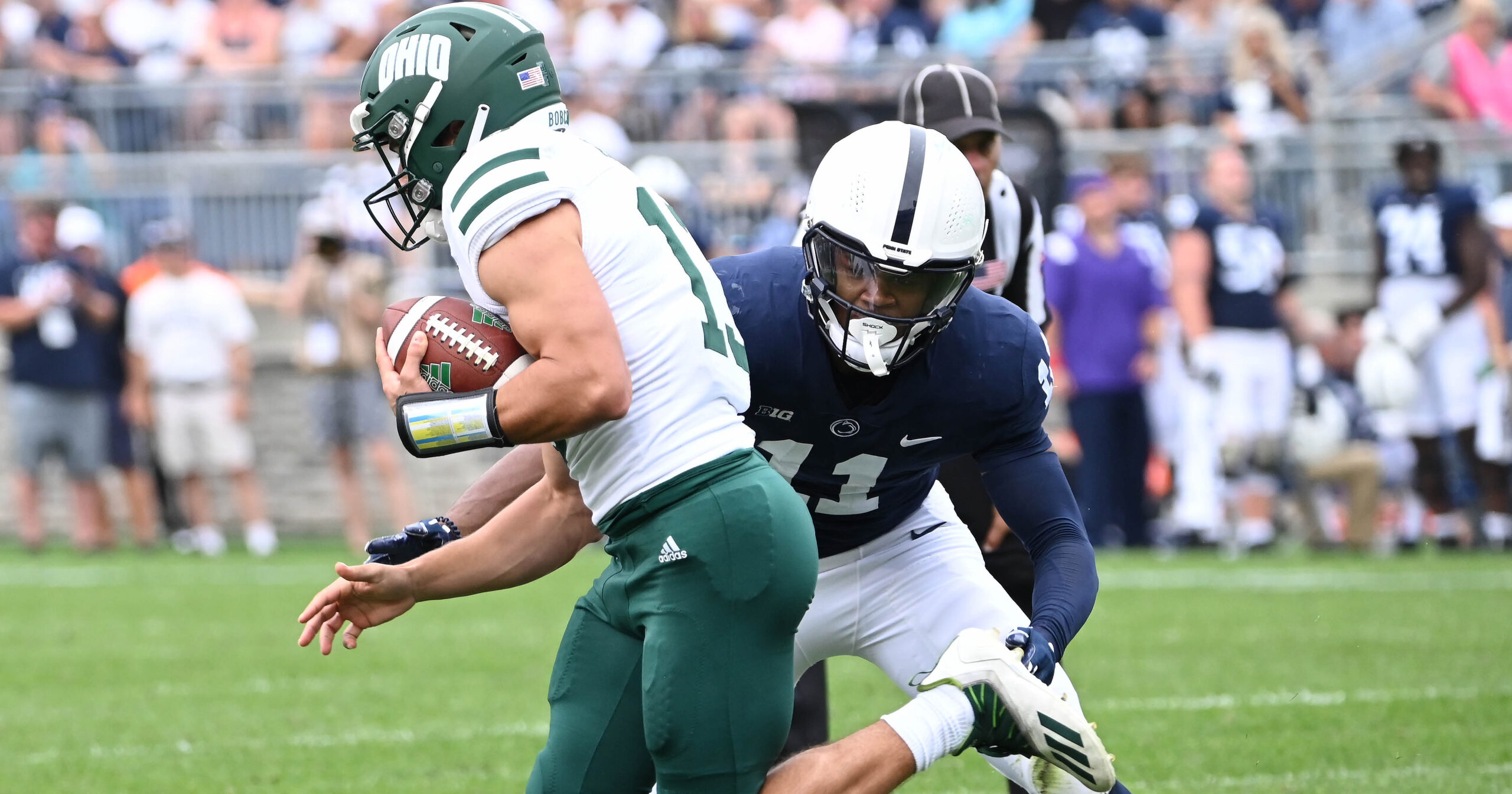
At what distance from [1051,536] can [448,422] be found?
1.31 metres

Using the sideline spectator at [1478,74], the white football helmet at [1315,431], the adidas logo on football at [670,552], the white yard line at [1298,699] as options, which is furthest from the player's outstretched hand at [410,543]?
the sideline spectator at [1478,74]

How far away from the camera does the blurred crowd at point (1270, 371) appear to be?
10867mm

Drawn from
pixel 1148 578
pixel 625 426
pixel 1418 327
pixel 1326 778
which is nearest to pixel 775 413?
pixel 625 426

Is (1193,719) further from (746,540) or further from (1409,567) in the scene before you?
(1409,567)

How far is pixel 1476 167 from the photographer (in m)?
12.8

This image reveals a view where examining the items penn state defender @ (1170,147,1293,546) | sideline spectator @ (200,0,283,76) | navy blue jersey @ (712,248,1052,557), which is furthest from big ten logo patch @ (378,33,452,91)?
sideline spectator @ (200,0,283,76)

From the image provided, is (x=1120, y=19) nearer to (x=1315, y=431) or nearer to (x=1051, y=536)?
(x=1315, y=431)

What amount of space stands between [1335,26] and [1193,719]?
10033mm

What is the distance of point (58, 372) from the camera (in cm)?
1273

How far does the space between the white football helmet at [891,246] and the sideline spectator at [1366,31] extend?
11725 millimetres

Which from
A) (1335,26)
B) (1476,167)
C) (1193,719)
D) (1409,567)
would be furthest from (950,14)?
(1193,719)

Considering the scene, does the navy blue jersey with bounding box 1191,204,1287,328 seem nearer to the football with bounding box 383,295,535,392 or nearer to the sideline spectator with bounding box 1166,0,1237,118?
the sideline spectator with bounding box 1166,0,1237,118

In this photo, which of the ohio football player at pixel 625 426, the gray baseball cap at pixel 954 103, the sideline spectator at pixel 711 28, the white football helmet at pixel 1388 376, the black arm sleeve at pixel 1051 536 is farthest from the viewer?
the sideline spectator at pixel 711 28

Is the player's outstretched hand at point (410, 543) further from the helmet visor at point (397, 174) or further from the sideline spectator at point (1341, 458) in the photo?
the sideline spectator at point (1341, 458)
